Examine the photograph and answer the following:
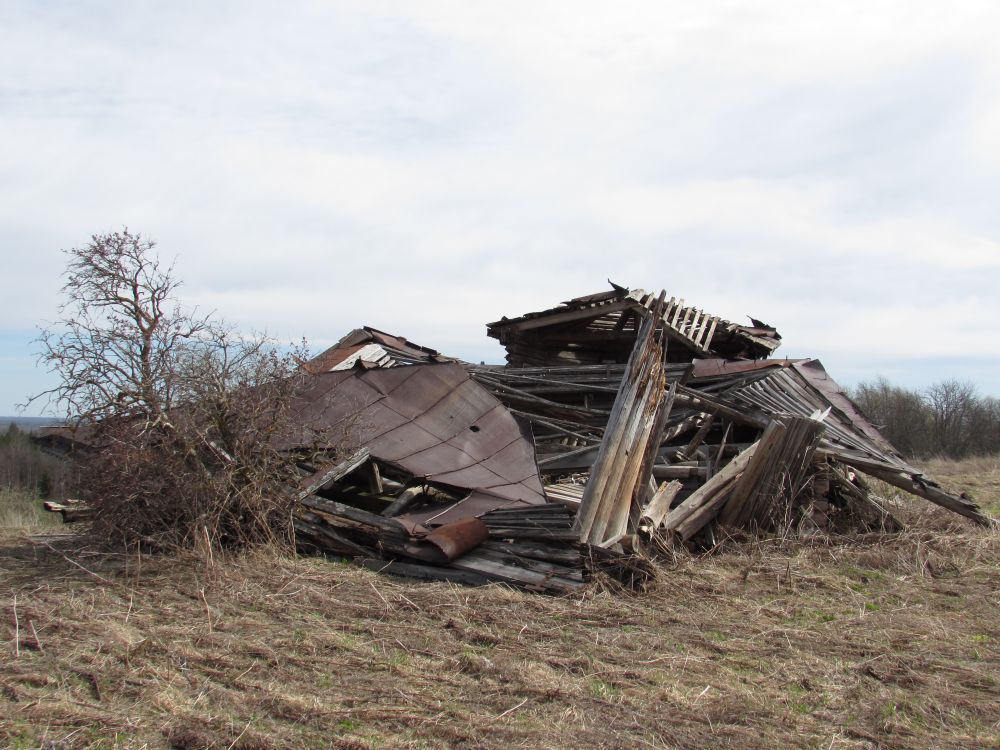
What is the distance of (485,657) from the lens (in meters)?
4.67

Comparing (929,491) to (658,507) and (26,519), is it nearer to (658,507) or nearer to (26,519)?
(658,507)

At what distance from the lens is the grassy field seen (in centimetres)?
369

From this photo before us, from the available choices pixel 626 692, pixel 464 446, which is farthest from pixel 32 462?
pixel 626 692

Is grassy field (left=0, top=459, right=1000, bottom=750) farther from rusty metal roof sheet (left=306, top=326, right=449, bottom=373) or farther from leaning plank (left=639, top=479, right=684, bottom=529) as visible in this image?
rusty metal roof sheet (left=306, top=326, right=449, bottom=373)

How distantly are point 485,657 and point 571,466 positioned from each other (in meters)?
4.82

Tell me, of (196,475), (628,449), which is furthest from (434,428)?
(196,475)

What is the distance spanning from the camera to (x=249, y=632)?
198 inches

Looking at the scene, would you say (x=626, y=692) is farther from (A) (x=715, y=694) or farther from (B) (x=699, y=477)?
(B) (x=699, y=477)

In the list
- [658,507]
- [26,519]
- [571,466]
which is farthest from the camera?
[26,519]

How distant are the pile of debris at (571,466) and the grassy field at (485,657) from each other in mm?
444

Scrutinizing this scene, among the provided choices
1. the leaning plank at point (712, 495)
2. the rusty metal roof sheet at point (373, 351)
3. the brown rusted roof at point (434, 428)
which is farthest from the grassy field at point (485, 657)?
the rusty metal roof sheet at point (373, 351)

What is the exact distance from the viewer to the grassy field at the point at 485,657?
369 cm

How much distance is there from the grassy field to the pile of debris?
1.46 feet

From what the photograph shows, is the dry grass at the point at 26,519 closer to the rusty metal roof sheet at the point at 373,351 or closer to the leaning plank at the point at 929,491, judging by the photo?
the rusty metal roof sheet at the point at 373,351
